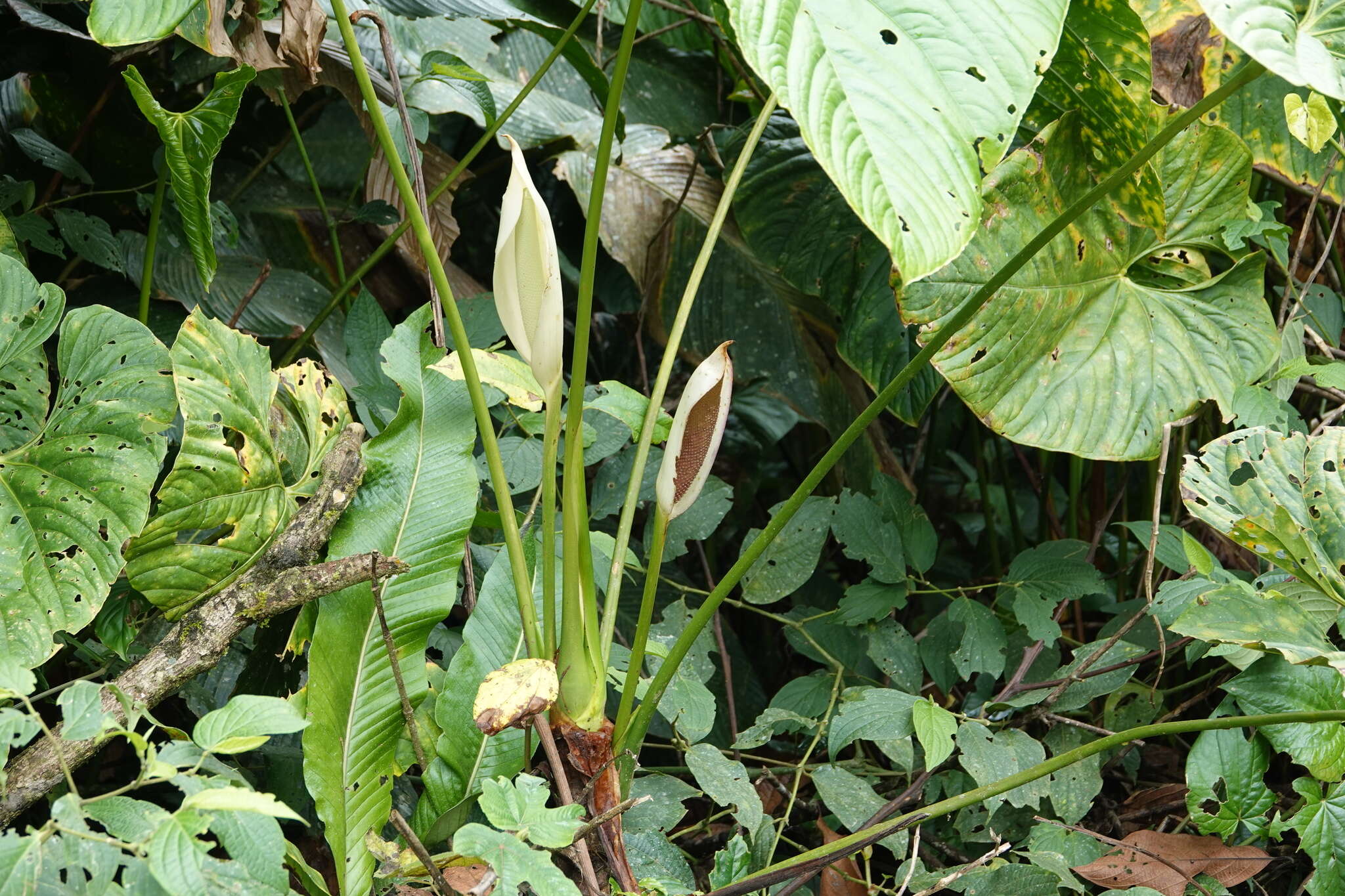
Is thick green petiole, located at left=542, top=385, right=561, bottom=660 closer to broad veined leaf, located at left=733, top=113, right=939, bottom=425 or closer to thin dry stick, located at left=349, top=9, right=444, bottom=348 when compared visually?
thin dry stick, located at left=349, top=9, right=444, bottom=348

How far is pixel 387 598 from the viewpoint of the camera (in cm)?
84

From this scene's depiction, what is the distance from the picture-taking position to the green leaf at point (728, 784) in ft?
2.70

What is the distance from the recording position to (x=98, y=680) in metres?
0.86

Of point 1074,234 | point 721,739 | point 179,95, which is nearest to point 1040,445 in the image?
point 1074,234

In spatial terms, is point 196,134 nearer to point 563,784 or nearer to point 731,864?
point 563,784

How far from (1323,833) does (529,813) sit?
665 mm

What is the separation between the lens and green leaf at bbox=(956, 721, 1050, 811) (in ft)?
2.93

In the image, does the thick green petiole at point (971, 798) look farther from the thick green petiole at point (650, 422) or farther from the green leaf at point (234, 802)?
the green leaf at point (234, 802)

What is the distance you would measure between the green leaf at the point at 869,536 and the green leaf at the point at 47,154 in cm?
93

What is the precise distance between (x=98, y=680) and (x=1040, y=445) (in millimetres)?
917

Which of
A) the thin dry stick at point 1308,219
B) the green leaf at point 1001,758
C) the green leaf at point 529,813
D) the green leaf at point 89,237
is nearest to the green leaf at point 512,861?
the green leaf at point 529,813

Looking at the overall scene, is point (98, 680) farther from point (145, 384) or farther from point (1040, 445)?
point (1040, 445)

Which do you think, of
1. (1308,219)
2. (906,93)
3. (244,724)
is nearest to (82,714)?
(244,724)

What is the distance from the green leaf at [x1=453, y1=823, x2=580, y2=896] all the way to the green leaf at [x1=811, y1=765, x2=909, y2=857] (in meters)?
0.39
